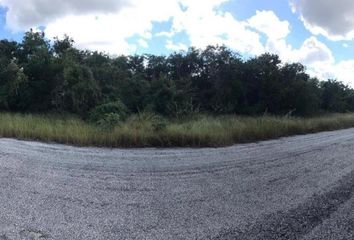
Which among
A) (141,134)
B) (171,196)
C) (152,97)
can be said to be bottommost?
(171,196)

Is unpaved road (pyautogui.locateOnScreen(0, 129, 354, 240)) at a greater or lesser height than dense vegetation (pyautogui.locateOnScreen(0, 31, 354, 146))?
lesser

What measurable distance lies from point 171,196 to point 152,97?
87.9ft

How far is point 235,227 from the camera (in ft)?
15.2

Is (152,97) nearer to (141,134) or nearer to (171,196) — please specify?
(141,134)

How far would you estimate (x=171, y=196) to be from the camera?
5953mm

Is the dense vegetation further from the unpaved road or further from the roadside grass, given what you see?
the unpaved road

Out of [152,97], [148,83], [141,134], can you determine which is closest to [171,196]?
[141,134]

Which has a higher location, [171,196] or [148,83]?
[148,83]

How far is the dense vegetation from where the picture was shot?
13016 mm

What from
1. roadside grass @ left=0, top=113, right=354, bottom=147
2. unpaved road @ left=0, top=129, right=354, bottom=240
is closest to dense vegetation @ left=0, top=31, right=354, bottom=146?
roadside grass @ left=0, top=113, right=354, bottom=147

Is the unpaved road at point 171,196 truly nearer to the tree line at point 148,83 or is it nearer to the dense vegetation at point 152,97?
the dense vegetation at point 152,97

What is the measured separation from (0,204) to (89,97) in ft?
69.8

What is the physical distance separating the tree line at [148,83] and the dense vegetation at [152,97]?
69 millimetres

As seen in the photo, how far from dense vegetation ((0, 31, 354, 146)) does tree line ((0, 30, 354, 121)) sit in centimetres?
7
